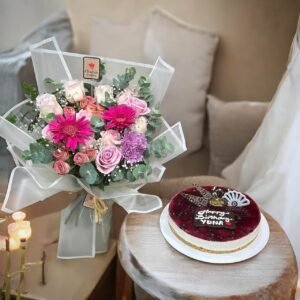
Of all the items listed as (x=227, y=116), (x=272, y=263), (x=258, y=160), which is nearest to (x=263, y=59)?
(x=227, y=116)

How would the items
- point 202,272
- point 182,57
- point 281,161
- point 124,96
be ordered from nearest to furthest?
point 202,272 → point 124,96 → point 281,161 → point 182,57

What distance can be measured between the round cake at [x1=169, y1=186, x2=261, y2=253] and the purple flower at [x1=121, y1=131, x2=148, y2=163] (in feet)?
0.50

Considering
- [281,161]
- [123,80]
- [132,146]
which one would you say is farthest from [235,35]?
[132,146]

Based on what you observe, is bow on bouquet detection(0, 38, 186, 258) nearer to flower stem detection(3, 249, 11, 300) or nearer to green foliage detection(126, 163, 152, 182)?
green foliage detection(126, 163, 152, 182)

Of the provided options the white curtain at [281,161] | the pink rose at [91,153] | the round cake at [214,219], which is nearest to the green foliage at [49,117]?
the pink rose at [91,153]

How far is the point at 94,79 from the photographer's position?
4.00 ft

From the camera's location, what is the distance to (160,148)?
1.16 m

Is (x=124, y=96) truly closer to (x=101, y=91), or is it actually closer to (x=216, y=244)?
(x=101, y=91)

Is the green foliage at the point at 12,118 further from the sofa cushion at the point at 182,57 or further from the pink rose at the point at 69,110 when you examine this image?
the sofa cushion at the point at 182,57

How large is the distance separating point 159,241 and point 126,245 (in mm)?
72

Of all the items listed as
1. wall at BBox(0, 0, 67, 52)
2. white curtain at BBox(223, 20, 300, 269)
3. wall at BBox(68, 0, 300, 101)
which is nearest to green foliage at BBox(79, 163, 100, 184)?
white curtain at BBox(223, 20, 300, 269)

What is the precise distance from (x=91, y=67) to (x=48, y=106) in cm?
15

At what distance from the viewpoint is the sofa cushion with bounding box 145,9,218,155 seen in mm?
1731

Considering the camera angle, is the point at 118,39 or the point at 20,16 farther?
the point at 20,16
